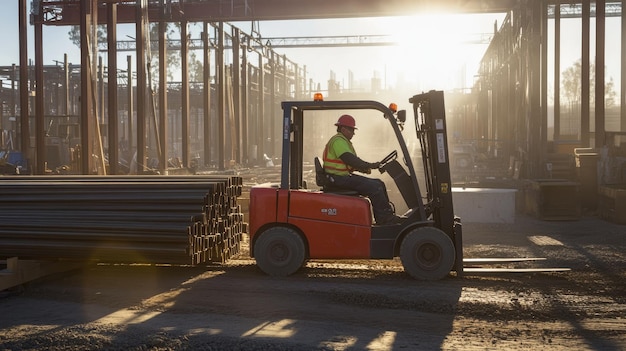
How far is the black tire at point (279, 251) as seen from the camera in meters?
9.41

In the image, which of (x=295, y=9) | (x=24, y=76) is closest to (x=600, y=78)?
(x=295, y=9)

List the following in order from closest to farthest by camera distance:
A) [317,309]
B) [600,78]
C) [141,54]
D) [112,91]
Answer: [317,309] → [600,78] → [112,91] → [141,54]

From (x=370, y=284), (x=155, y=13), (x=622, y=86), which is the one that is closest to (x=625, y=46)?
(x=622, y=86)

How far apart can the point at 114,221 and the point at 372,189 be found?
3.16 meters

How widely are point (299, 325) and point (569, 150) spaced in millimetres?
22946

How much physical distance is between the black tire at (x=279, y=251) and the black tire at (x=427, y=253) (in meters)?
1.24

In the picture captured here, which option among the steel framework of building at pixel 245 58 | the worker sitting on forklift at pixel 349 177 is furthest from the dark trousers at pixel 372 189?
the steel framework of building at pixel 245 58

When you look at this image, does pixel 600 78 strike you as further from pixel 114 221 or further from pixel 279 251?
pixel 114 221

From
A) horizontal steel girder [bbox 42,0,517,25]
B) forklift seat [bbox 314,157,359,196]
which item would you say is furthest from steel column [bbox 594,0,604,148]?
forklift seat [bbox 314,157,359,196]

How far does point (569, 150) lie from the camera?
28.1 metres

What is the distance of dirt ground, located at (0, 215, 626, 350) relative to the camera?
666 cm

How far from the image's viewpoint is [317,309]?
25.9 ft

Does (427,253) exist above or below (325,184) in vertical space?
below

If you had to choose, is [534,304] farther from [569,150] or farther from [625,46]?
[625,46]
